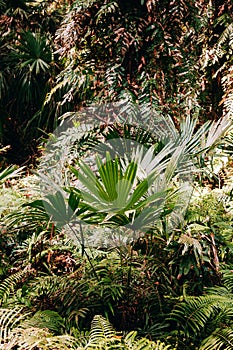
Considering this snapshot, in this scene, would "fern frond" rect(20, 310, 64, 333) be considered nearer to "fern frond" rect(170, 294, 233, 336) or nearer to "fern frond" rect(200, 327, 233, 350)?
"fern frond" rect(170, 294, 233, 336)

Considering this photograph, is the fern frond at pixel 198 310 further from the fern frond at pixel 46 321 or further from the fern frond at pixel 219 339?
the fern frond at pixel 46 321

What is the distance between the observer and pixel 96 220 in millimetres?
2242

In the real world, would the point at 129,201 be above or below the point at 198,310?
above

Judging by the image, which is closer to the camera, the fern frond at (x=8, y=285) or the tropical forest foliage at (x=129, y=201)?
the tropical forest foliage at (x=129, y=201)

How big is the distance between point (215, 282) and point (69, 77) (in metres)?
2.11

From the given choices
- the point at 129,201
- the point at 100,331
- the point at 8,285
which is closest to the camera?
the point at 129,201

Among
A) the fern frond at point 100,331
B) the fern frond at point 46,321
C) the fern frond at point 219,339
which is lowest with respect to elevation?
the fern frond at point 46,321

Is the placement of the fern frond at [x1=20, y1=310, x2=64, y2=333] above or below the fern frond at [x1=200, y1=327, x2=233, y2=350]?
below

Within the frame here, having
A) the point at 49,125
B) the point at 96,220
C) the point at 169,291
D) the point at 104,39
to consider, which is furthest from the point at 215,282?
the point at 49,125

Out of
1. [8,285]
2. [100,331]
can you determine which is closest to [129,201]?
[100,331]

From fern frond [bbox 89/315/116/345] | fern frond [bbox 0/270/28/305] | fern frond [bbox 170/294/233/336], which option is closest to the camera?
fern frond [bbox 89/315/116/345]

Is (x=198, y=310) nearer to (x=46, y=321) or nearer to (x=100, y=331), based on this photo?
(x=100, y=331)

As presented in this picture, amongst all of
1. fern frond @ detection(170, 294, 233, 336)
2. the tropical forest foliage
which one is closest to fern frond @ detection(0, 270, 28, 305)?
the tropical forest foliage

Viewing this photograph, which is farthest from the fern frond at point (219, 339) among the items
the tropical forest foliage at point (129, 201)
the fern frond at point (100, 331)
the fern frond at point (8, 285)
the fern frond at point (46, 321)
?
the fern frond at point (8, 285)
